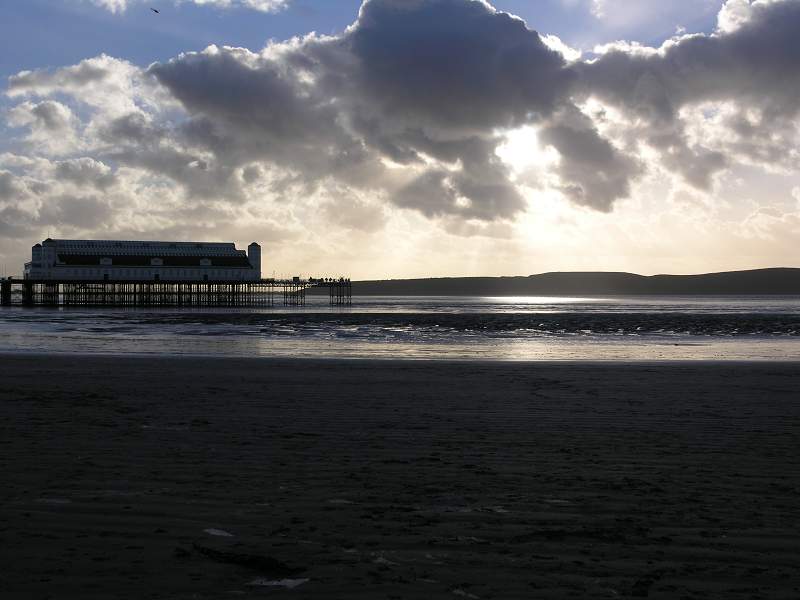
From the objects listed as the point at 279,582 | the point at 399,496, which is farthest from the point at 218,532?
the point at 399,496

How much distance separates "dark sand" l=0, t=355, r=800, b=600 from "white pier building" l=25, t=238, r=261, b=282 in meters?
84.4

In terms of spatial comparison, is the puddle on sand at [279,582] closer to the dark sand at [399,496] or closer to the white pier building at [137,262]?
the dark sand at [399,496]

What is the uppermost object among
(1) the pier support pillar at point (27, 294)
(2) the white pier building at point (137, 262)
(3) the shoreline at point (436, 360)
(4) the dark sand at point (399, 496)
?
(2) the white pier building at point (137, 262)

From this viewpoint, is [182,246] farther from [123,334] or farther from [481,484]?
[481,484]

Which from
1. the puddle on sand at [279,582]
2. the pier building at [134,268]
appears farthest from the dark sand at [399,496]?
the pier building at [134,268]

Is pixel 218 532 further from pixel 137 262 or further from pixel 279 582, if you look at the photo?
pixel 137 262

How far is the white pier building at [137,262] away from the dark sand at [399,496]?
84.4 meters

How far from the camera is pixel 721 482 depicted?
21.9 feet

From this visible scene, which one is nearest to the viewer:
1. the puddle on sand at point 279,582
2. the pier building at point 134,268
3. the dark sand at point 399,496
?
the puddle on sand at point 279,582

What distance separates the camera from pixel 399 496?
6156mm

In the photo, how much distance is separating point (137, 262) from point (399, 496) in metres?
93.0

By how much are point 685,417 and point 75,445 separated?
816 centimetres

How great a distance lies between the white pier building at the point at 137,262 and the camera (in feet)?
299

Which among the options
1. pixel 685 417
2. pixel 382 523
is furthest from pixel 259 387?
pixel 382 523
